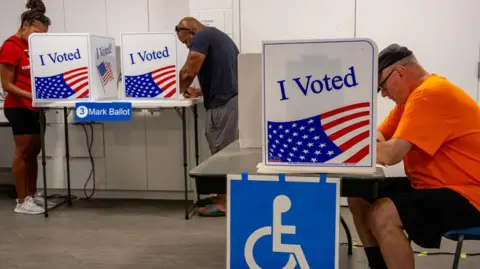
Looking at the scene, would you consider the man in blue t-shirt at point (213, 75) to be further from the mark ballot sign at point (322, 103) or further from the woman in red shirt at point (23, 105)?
the mark ballot sign at point (322, 103)

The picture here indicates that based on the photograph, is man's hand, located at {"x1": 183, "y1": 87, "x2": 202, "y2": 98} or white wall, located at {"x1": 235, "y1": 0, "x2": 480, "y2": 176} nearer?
white wall, located at {"x1": 235, "y1": 0, "x2": 480, "y2": 176}

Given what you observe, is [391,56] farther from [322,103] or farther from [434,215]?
[434,215]

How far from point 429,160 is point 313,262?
65cm

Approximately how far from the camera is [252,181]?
168 cm

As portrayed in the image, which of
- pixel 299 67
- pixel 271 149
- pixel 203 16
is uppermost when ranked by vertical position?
pixel 203 16

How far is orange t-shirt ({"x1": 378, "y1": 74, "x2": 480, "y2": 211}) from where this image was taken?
1.84 metres

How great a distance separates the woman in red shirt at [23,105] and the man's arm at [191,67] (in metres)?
1.07

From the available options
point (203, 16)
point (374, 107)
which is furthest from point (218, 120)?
point (374, 107)

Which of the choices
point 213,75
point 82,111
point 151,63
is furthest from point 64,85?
point 213,75

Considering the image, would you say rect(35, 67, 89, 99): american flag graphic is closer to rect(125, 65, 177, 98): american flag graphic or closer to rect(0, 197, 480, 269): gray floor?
rect(125, 65, 177, 98): american flag graphic

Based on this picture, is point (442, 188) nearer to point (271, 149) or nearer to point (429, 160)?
point (429, 160)

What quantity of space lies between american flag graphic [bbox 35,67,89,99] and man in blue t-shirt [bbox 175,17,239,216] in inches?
25.8

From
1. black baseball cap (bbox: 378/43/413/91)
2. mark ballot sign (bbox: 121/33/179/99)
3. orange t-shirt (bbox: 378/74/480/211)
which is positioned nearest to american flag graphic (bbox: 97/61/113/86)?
mark ballot sign (bbox: 121/33/179/99)

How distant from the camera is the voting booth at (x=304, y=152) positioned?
1583 millimetres
